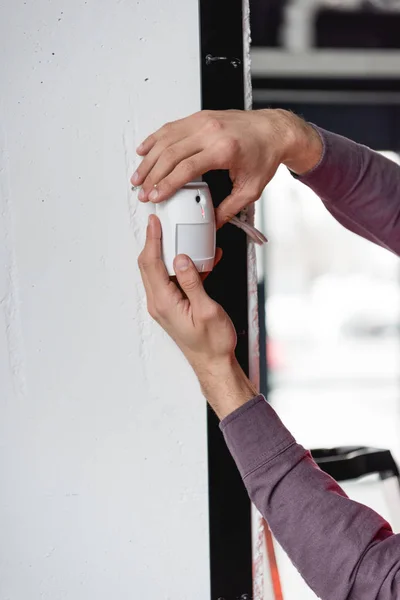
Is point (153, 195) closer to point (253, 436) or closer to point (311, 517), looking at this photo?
point (253, 436)

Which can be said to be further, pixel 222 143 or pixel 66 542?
pixel 66 542

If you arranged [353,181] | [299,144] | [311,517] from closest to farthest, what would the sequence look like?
[311,517], [299,144], [353,181]

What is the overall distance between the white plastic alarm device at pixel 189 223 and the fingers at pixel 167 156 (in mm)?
27

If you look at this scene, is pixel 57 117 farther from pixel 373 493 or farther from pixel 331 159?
pixel 373 493

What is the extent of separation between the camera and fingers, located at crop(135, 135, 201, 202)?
2.31 ft

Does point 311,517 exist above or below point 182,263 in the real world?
below

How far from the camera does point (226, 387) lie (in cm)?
74

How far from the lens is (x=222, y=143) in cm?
71

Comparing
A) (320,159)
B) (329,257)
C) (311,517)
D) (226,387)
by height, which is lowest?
(329,257)

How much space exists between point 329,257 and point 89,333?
3.33 metres

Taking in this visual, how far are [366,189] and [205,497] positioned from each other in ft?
1.66

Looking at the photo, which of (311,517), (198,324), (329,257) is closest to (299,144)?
(198,324)

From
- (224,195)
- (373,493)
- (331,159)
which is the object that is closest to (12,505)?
(224,195)

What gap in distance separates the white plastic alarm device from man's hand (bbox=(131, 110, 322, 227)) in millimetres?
14
